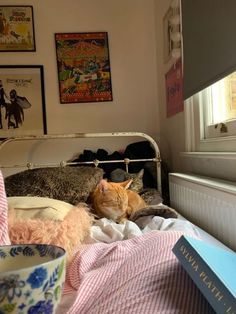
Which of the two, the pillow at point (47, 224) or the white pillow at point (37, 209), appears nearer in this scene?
the pillow at point (47, 224)

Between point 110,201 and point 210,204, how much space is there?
1.64ft

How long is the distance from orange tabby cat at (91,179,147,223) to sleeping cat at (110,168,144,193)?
0.83ft

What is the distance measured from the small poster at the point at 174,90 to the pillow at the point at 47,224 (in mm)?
892

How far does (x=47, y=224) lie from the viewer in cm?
99

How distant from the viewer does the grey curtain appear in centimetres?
111

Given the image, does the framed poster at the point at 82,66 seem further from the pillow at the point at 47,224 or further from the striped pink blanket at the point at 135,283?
the striped pink blanket at the point at 135,283

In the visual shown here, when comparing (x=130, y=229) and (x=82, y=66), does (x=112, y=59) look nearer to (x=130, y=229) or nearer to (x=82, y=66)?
(x=82, y=66)

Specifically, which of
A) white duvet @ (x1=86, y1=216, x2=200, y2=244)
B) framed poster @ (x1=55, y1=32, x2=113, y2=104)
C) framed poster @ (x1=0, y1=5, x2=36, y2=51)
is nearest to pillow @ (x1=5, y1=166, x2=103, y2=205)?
white duvet @ (x1=86, y1=216, x2=200, y2=244)

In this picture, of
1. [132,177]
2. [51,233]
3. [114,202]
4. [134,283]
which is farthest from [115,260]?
[132,177]

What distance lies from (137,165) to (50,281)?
1.84m

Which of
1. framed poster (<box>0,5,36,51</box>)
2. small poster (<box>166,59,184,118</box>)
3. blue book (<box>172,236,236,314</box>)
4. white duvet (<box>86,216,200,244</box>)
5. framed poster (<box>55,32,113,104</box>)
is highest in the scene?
framed poster (<box>0,5,36,51</box>)

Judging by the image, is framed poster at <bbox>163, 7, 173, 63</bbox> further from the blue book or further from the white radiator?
the blue book

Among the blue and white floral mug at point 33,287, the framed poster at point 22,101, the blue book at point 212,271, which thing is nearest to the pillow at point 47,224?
the blue book at point 212,271

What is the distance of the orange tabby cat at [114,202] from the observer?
4.83 ft
